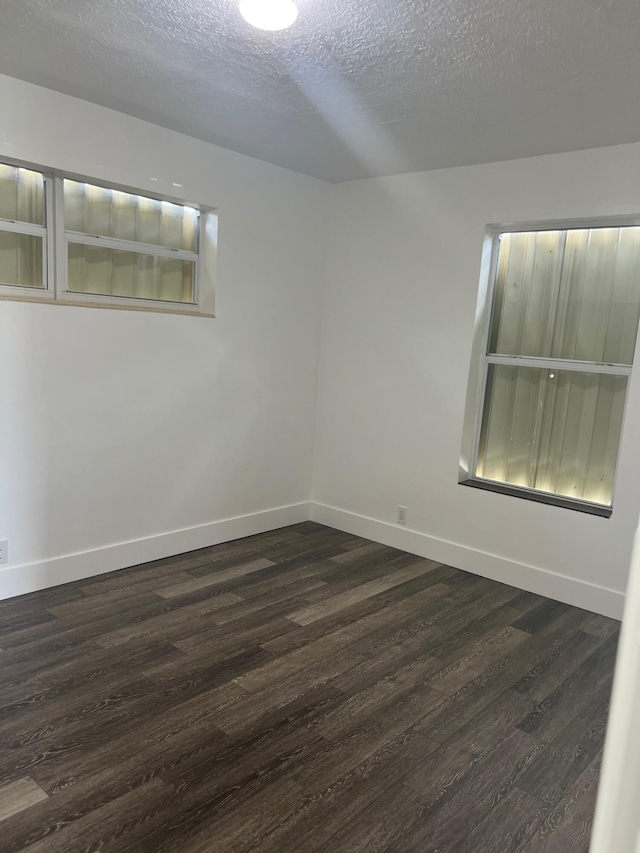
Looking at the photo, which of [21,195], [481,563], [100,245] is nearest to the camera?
[21,195]

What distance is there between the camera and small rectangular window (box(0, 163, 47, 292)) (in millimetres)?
3043

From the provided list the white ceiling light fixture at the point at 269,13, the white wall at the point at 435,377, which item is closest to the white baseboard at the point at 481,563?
the white wall at the point at 435,377

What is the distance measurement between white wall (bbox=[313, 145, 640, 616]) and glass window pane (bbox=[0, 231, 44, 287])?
2.08 m

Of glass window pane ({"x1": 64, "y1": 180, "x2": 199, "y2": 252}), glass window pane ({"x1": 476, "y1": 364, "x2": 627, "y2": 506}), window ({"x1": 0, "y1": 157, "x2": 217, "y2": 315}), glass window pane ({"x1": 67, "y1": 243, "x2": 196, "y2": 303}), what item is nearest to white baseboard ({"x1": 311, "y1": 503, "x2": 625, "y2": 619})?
glass window pane ({"x1": 476, "y1": 364, "x2": 627, "y2": 506})

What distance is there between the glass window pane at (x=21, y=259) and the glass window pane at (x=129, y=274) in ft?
0.55

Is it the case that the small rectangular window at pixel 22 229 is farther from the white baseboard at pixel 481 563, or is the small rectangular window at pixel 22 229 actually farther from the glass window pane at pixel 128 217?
the white baseboard at pixel 481 563

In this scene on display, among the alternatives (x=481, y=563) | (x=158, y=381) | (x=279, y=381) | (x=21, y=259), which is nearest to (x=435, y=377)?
(x=279, y=381)

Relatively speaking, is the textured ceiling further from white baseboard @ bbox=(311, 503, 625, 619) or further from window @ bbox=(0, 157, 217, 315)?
white baseboard @ bbox=(311, 503, 625, 619)

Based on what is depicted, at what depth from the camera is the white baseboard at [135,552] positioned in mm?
3199

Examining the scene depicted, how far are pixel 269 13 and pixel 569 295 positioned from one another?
2342mm

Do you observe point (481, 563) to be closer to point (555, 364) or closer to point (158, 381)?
point (555, 364)

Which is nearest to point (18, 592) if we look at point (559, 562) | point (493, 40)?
point (559, 562)

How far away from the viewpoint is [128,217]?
3512mm

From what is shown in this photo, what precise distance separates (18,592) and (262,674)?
4.75 ft
